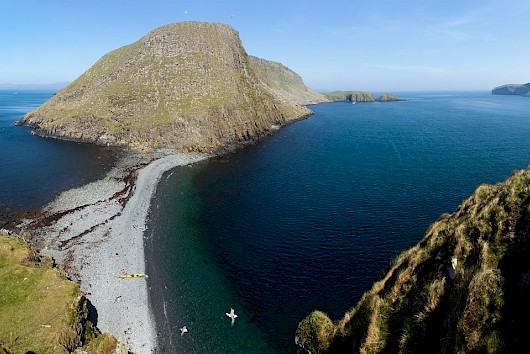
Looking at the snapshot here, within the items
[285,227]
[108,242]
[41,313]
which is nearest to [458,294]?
[41,313]

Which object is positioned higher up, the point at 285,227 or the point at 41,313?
→ the point at 41,313

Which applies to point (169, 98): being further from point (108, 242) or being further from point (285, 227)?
point (285, 227)

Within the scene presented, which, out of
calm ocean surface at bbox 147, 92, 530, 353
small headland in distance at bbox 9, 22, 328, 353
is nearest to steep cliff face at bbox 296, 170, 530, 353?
calm ocean surface at bbox 147, 92, 530, 353

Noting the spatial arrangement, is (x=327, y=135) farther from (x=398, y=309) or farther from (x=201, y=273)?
(x=398, y=309)

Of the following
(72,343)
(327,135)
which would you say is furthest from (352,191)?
(327,135)

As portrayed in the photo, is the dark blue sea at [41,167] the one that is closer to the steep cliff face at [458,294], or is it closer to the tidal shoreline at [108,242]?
the tidal shoreline at [108,242]

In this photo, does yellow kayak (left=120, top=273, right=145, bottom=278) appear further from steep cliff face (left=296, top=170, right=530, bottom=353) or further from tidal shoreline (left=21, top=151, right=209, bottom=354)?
steep cliff face (left=296, top=170, right=530, bottom=353)

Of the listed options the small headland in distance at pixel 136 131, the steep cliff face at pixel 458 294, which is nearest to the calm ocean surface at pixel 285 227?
the small headland in distance at pixel 136 131

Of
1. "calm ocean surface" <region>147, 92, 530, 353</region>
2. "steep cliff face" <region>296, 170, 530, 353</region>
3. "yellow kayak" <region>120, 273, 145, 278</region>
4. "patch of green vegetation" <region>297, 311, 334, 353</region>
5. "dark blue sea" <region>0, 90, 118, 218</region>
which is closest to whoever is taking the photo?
"steep cliff face" <region>296, 170, 530, 353</region>
